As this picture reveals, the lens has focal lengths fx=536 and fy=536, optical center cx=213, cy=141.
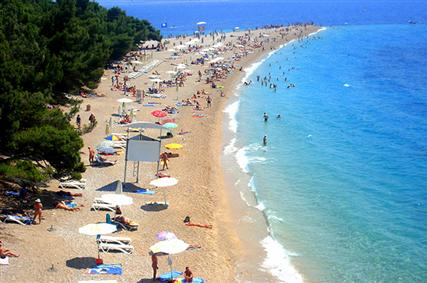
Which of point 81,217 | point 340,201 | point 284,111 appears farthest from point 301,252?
point 284,111

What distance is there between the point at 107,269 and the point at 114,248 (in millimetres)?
1648

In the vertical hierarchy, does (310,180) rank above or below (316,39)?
below

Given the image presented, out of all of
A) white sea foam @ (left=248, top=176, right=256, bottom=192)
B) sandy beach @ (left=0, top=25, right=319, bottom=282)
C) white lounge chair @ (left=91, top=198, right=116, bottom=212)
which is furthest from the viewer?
white sea foam @ (left=248, top=176, right=256, bottom=192)

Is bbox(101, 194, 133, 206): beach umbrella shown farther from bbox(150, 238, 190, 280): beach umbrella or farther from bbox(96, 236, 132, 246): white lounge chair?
bbox(150, 238, 190, 280): beach umbrella

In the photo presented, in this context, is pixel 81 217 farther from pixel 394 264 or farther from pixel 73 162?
pixel 394 264

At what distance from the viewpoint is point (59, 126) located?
70.0 feet

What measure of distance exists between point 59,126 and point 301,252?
422 inches

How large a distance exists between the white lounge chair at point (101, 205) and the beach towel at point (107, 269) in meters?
5.15

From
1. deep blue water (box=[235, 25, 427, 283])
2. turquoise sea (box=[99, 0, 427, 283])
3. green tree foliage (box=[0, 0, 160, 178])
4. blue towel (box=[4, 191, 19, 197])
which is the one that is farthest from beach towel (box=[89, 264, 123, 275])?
deep blue water (box=[235, 25, 427, 283])

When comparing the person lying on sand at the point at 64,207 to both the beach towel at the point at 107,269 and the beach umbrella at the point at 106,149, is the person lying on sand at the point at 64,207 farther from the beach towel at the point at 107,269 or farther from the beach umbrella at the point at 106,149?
the beach umbrella at the point at 106,149

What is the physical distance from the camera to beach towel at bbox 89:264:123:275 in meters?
16.9

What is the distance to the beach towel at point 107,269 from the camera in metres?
16.9

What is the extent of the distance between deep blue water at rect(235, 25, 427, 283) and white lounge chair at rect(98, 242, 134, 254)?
610 cm

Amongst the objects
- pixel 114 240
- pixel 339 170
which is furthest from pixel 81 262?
pixel 339 170
